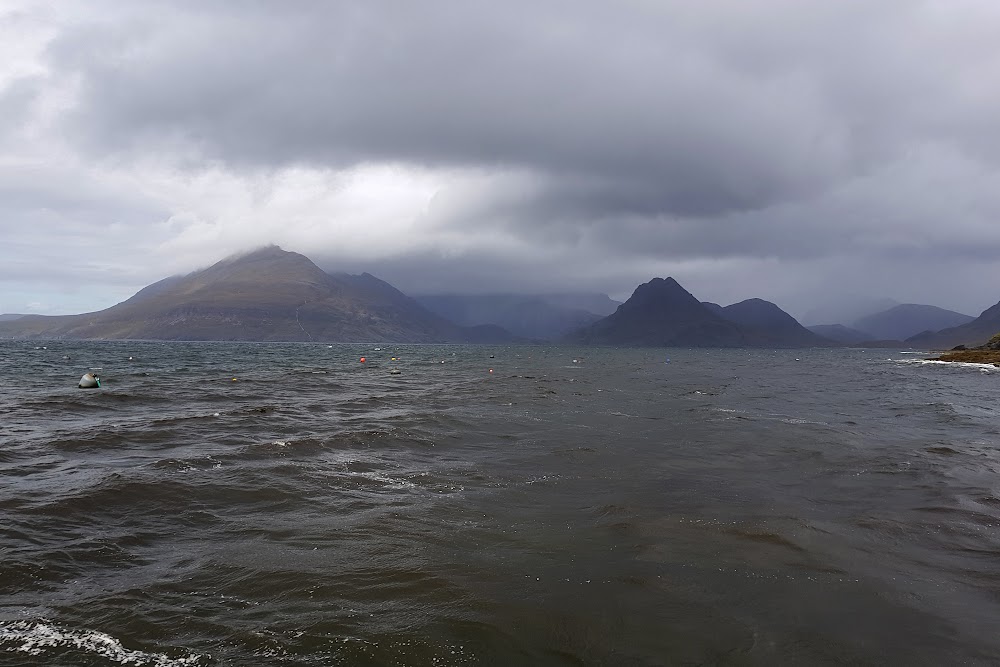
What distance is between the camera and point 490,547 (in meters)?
9.88

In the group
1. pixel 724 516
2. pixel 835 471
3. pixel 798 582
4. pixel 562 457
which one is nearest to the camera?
pixel 798 582

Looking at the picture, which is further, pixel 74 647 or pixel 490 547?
pixel 490 547

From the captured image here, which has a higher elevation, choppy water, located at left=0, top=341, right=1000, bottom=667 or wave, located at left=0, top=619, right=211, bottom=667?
wave, located at left=0, top=619, right=211, bottom=667

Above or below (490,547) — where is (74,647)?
above

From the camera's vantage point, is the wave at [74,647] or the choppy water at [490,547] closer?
the wave at [74,647]

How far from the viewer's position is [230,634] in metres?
6.68

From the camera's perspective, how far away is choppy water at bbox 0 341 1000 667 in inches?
263

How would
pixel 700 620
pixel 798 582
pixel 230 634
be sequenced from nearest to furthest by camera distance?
1. pixel 230 634
2. pixel 700 620
3. pixel 798 582

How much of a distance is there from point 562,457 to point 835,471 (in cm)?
863

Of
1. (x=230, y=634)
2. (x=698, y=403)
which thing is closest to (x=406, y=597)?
(x=230, y=634)

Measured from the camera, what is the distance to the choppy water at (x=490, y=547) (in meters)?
6.69

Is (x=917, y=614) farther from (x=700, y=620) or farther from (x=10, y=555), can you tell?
(x=10, y=555)

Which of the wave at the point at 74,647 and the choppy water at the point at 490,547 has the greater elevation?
the wave at the point at 74,647

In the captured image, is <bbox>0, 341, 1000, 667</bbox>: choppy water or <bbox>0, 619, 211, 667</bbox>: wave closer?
Answer: <bbox>0, 619, 211, 667</bbox>: wave
